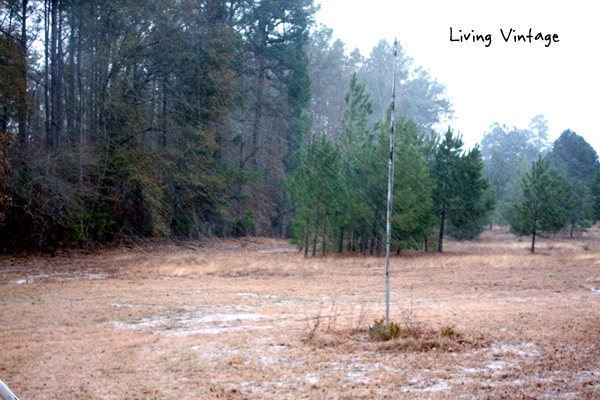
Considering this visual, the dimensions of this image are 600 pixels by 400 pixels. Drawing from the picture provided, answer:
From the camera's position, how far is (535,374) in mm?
5785

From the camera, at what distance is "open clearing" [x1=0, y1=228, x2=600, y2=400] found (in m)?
5.60

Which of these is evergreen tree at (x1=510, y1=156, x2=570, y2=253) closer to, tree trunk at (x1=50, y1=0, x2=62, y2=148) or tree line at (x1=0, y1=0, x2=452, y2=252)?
tree line at (x1=0, y1=0, x2=452, y2=252)

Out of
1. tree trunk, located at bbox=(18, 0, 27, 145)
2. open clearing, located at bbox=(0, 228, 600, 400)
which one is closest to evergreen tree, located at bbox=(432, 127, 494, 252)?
open clearing, located at bbox=(0, 228, 600, 400)

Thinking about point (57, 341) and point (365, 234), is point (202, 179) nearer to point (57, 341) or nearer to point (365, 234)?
point (365, 234)

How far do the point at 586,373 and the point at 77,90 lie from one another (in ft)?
99.3

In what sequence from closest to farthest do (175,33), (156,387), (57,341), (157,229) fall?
(156,387) < (57,341) < (157,229) < (175,33)

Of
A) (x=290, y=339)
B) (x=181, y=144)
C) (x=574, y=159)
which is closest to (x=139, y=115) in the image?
(x=181, y=144)

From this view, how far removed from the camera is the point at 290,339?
313 inches

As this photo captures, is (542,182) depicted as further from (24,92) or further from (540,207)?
(24,92)

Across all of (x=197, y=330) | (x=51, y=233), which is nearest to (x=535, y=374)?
(x=197, y=330)

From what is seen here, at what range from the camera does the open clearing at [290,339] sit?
5598 millimetres

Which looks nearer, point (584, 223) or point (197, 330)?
point (197, 330)

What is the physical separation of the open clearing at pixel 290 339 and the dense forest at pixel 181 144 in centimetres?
718

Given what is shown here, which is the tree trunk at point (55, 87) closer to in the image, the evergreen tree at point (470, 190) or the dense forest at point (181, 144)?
the dense forest at point (181, 144)
